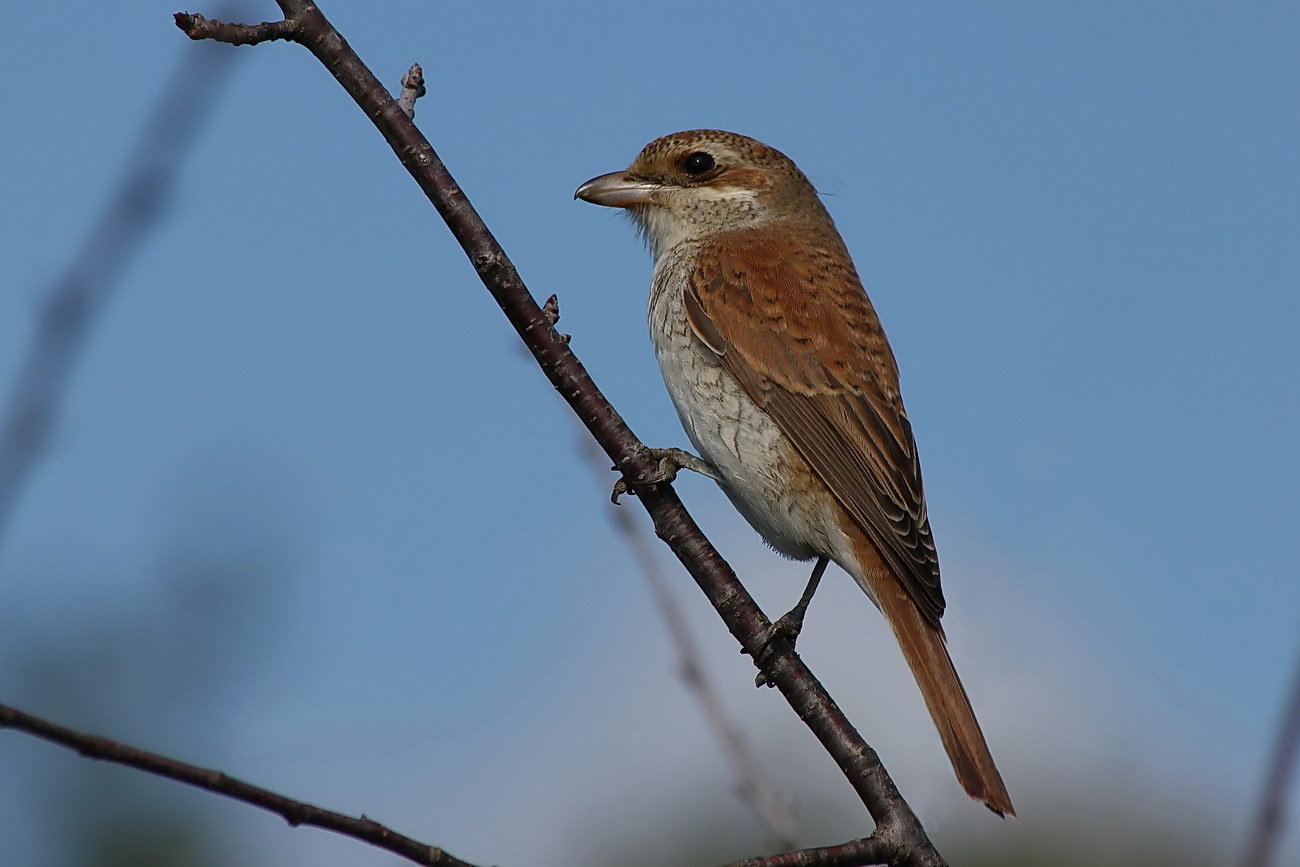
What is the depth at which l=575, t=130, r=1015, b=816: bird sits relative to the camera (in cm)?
425

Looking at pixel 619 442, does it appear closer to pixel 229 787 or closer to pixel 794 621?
pixel 794 621

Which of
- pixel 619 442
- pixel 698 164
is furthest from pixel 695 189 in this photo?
pixel 619 442

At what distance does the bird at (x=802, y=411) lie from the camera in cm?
425

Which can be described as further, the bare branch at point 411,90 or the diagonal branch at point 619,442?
the bare branch at point 411,90

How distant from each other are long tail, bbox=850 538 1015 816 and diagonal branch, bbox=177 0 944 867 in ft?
1.30

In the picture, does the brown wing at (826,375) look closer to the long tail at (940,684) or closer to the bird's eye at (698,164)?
the long tail at (940,684)

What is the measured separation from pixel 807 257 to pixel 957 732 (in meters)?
1.96

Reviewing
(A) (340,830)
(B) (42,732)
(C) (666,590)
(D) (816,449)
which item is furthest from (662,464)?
(B) (42,732)

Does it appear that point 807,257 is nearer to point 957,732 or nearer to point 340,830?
point 957,732

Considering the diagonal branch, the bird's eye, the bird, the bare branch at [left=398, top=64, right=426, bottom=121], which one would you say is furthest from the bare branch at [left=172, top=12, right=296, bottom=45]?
the bird's eye

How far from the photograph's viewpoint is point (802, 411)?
452 cm

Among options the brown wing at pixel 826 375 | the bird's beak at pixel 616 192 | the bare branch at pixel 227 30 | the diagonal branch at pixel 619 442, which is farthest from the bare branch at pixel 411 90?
the bird's beak at pixel 616 192

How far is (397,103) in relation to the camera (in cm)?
339

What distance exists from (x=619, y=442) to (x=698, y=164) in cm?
193
